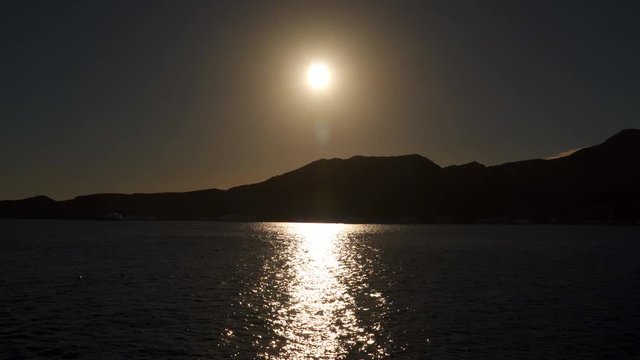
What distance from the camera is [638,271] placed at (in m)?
93.4

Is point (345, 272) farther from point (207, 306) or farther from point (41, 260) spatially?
point (41, 260)

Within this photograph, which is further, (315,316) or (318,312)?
(318,312)

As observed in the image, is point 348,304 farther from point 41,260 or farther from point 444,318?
point 41,260

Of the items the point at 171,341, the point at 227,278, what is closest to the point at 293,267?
the point at 227,278

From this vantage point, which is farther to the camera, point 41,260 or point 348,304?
point 41,260

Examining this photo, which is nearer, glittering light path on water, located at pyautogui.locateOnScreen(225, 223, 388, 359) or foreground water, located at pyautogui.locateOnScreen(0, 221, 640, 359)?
glittering light path on water, located at pyautogui.locateOnScreen(225, 223, 388, 359)

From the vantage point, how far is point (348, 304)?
5797cm

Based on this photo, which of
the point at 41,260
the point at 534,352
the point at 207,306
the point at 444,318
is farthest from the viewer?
the point at 41,260

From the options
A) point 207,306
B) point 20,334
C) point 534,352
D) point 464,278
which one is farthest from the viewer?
point 464,278

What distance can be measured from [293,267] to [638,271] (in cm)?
6106

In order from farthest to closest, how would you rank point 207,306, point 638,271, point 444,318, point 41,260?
point 41,260, point 638,271, point 207,306, point 444,318

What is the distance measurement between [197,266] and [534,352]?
2863 inches

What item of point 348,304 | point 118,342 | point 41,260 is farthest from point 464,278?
point 41,260

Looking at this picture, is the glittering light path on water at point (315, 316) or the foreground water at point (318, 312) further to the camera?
the foreground water at point (318, 312)
